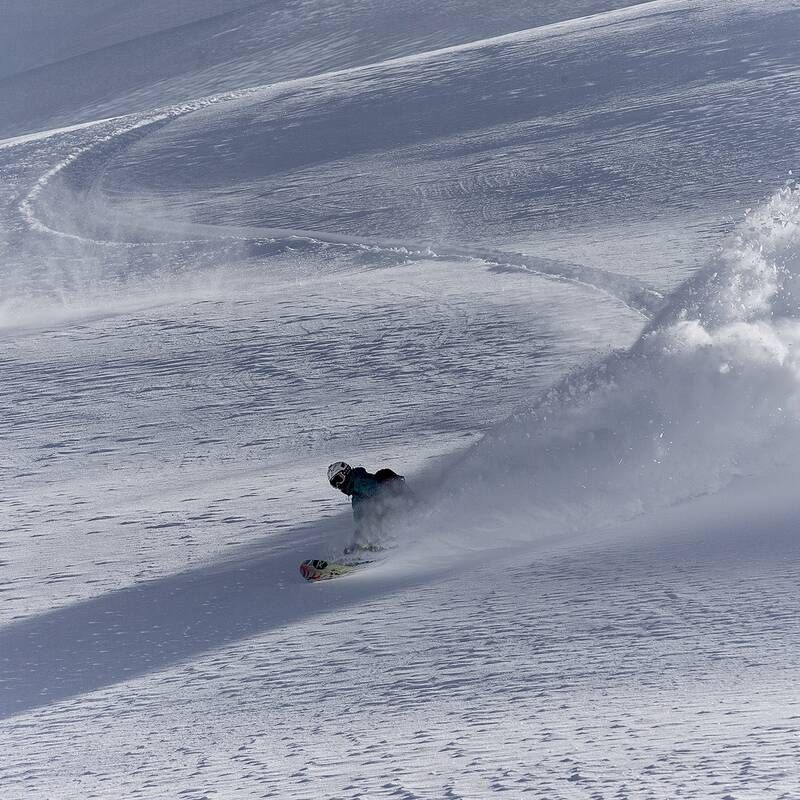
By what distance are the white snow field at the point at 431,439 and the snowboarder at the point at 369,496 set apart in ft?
0.34

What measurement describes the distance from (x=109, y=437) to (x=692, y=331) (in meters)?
3.23

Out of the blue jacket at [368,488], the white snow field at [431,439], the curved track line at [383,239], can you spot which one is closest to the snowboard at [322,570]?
the white snow field at [431,439]

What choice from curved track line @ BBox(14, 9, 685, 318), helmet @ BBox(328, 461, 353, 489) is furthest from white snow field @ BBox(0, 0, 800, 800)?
helmet @ BBox(328, 461, 353, 489)

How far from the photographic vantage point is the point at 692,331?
542cm

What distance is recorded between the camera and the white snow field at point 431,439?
3.01 meters

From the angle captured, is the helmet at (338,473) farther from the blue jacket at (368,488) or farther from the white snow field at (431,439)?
the white snow field at (431,439)

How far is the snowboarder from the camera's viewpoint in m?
4.38

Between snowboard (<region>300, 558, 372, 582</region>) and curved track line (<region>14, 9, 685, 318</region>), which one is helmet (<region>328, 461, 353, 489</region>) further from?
curved track line (<region>14, 9, 685, 318</region>)

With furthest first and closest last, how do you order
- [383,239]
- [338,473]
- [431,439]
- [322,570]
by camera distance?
[383,239] < [431,439] < [338,473] < [322,570]

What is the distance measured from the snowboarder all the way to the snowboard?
0.59 ft

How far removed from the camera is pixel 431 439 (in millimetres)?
5914

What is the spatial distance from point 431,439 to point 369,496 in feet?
5.02

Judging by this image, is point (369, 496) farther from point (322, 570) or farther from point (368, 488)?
point (322, 570)

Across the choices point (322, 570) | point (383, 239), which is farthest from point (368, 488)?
point (383, 239)
